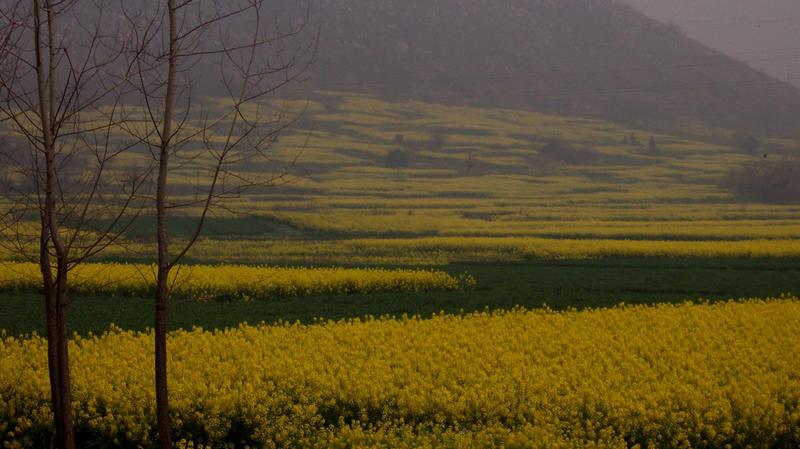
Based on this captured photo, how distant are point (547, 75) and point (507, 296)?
150834mm

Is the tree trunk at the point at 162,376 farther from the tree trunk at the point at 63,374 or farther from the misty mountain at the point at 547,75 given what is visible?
the misty mountain at the point at 547,75

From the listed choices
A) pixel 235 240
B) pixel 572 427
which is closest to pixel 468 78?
pixel 235 240

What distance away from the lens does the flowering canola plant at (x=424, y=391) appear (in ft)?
33.1

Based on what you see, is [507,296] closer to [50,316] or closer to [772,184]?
[50,316]

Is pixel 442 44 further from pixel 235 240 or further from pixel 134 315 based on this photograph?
pixel 134 315

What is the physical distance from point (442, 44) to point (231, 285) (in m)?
168

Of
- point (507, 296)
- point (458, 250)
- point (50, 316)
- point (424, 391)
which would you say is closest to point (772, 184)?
point (458, 250)

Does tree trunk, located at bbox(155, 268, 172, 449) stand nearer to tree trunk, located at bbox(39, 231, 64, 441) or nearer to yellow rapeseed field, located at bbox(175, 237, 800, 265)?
tree trunk, located at bbox(39, 231, 64, 441)

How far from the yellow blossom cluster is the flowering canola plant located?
727 cm

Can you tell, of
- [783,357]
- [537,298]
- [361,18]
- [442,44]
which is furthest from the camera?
[361,18]

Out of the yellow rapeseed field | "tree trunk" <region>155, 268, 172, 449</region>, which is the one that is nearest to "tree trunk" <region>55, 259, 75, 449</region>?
"tree trunk" <region>155, 268, 172, 449</region>

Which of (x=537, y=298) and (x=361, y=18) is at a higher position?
(x=361, y=18)

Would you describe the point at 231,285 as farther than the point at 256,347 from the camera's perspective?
Yes

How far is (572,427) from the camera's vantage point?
32.5 feet
